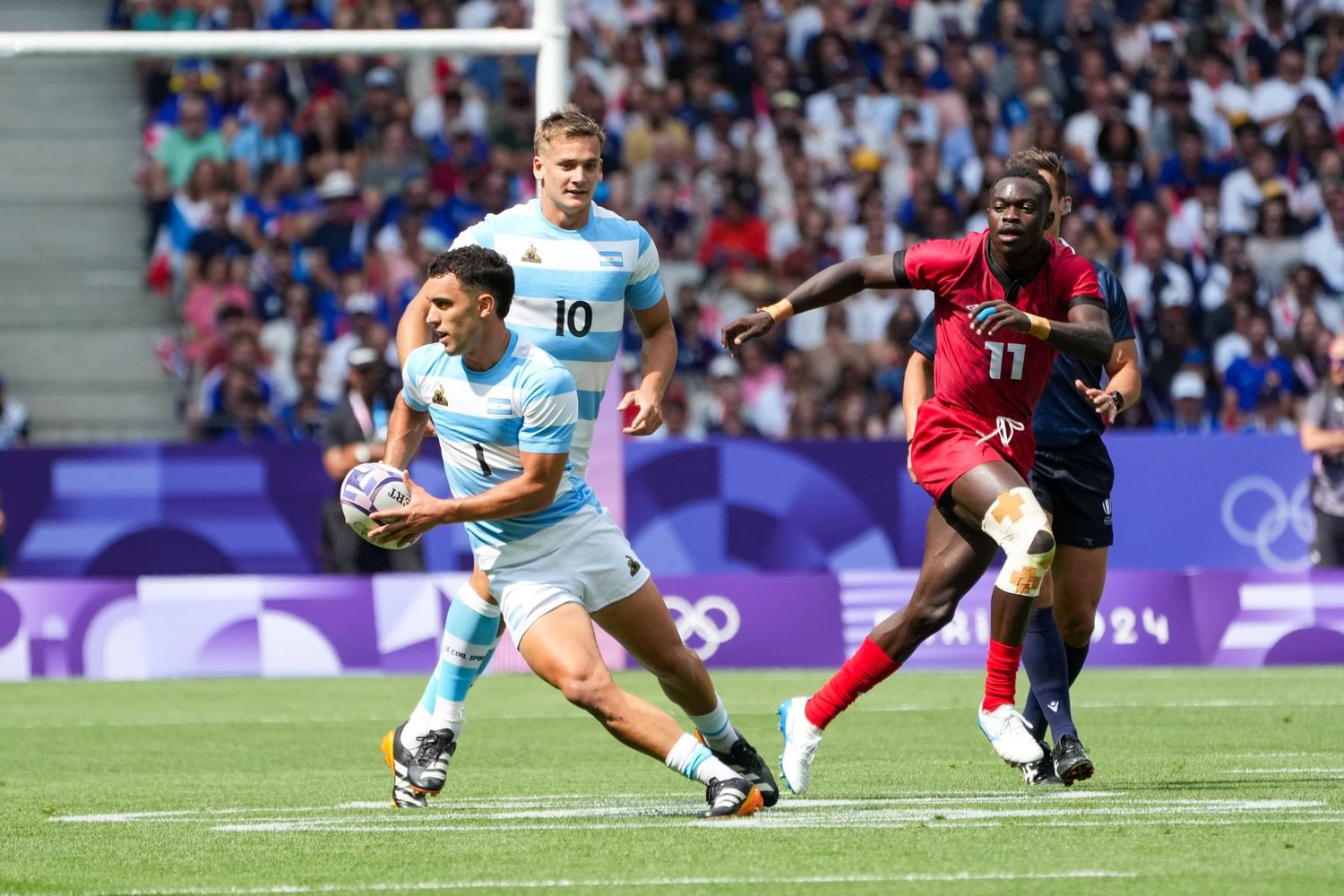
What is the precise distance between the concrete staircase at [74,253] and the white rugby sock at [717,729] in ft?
36.3

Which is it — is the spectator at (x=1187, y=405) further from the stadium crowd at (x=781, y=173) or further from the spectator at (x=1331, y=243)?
the spectator at (x=1331, y=243)

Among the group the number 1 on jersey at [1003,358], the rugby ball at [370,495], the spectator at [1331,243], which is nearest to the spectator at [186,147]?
the spectator at [1331,243]

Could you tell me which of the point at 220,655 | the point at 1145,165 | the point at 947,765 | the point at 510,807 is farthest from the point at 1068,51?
the point at 510,807

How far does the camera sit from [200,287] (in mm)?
19688

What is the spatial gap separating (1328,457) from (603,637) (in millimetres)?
5299

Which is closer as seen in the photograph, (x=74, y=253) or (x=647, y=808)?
(x=647, y=808)

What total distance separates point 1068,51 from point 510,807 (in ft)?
55.8

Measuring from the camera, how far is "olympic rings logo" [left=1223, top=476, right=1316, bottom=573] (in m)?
17.3

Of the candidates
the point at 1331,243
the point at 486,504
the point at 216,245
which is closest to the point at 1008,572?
the point at 486,504

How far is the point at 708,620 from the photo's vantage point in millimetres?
15562

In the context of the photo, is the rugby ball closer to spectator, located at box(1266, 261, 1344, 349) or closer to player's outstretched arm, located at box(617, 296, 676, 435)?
player's outstretched arm, located at box(617, 296, 676, 435)

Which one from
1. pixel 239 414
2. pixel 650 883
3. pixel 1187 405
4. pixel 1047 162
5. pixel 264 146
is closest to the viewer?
pixel 650 883

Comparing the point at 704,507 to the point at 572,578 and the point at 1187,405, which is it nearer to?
the point at 1187,405

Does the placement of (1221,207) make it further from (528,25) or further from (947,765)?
(947,765)
